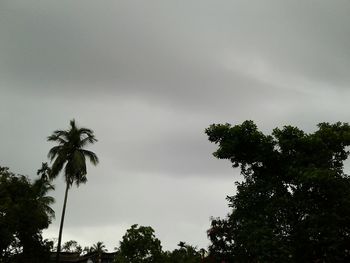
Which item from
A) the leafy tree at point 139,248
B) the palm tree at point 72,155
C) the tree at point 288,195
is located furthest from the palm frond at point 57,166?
the tree at point 288,195

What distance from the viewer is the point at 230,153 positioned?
66.7ft

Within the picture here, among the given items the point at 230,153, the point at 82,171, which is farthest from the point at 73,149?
the point at 230,153

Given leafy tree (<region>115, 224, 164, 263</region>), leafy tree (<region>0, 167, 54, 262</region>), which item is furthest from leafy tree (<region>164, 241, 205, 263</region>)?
leafy tree (<region>0, 167, 54, 262</region>)

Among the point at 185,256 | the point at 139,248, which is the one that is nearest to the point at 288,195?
the point at 139,248

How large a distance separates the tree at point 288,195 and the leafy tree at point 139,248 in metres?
10.1

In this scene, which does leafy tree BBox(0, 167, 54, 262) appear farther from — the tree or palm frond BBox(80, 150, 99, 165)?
the tree

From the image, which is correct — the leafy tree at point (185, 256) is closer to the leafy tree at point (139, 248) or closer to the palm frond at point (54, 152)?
the leafy tree at point (139, 248)

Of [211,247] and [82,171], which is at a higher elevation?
[82,171]

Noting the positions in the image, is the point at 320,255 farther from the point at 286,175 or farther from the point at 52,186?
the point at 52,186

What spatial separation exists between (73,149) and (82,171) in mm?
2672

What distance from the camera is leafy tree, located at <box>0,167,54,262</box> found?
3353 centimetres

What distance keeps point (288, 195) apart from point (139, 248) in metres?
14.7

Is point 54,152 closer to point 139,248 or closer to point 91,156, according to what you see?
point 91,156

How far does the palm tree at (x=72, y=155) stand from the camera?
39.8 meters
